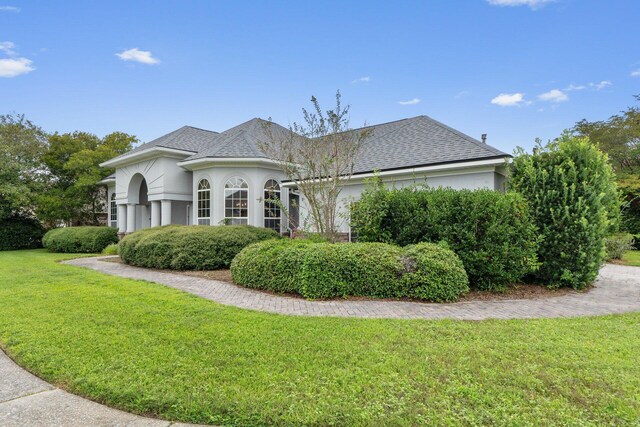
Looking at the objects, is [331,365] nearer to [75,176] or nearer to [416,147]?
[416,147]

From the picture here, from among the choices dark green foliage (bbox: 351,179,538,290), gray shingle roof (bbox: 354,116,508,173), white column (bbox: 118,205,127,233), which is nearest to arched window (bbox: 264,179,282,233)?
gray shingle roof (bbox: 354,116,508,173)

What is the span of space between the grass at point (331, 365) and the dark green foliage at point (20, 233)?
2092cm

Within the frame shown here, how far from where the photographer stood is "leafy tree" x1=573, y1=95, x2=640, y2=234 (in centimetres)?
2225

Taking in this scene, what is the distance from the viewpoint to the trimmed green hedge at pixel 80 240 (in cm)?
1762

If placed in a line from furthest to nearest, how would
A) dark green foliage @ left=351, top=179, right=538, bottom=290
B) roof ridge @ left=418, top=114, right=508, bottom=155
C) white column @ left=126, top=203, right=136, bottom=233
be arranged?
1. white column @ left=126, top=203, right=136, bottom=233
2. roof ridge @ left=418, top=114, right=508, bottom=155
3. dark green foliage @ left=351, top=179, right=538, bottom=290

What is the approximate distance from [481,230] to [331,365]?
573 centimetres

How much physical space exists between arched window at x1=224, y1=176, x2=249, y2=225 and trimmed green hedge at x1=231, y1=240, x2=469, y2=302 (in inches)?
341

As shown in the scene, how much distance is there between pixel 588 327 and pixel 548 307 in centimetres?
143

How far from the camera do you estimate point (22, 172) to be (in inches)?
813

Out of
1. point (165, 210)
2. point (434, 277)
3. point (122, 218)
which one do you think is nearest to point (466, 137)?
point (434, 277)

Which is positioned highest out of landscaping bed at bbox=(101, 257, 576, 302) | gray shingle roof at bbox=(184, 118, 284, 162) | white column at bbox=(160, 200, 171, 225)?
gray shingle roof at bbox=(184, 118, 284, 162)

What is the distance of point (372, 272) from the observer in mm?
6973

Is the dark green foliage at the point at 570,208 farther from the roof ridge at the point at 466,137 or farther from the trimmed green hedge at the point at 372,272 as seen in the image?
the trimmed green hedge at the point at 372,272

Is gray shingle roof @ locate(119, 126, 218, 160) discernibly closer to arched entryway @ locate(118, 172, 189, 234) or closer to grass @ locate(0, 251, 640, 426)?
arched entryway @ locate(118, 172, 189, 234)
